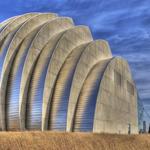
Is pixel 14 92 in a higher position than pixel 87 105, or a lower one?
higher

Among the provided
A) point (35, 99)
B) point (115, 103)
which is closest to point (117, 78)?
point (115, 103)

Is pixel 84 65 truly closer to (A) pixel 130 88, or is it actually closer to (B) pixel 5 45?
(B) pixel 5 45

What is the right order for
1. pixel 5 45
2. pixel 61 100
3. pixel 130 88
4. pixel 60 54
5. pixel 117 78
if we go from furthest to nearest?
pixel 130 88 < pixel 117 78 < pixel 60 54 < pixel 5 45 < pixel 61 100

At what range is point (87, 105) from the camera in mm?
48688

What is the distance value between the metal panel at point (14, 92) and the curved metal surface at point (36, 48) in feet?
1.77

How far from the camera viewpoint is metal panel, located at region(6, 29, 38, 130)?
150ft

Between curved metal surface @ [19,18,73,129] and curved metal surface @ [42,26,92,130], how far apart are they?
6.07 ft

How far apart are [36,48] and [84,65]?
7.30 meters

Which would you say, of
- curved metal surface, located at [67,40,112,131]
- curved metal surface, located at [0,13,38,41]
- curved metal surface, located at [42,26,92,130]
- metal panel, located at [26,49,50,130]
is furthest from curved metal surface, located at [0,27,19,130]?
curved metal surface, located at [67,40,112,131]

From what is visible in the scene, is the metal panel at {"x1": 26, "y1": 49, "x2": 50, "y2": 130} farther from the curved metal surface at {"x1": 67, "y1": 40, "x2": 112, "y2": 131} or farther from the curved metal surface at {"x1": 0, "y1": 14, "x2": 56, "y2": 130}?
the curved metal surface at {"x1": 67, "y1": 40, "x2": 112, "y2": 131}

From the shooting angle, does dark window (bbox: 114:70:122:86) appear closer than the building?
No

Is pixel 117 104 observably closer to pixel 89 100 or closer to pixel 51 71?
pixel 89 100

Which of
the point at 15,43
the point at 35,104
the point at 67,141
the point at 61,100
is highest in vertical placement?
the point at 15,43

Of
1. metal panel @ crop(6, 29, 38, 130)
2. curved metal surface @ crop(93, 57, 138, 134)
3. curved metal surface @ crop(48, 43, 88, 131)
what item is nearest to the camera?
metal panel @ crop(6, 29, 38, 130)
